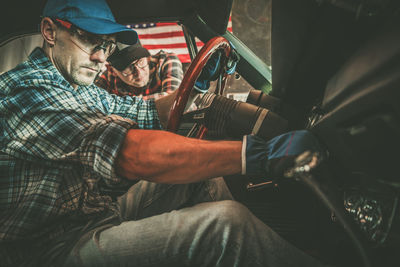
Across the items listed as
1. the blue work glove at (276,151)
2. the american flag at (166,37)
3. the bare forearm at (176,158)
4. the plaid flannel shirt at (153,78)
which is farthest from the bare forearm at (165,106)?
the american flag at (166,37)

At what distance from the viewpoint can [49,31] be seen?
115cm

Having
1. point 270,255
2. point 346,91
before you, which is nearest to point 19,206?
point 270,255

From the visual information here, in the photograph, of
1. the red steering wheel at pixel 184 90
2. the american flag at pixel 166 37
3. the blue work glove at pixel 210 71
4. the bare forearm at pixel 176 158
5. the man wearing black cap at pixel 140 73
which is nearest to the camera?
the bare forearm at pixel 176 158

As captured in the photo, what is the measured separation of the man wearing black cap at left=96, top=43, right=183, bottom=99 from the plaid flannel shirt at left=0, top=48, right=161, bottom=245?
5.73ft

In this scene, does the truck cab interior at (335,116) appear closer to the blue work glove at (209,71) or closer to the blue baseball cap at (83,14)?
the blue work glove at (209,71)

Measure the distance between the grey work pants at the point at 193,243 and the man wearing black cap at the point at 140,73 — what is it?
80.0 inches

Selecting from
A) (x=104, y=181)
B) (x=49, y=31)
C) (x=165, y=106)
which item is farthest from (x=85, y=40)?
(x=104, y=181)

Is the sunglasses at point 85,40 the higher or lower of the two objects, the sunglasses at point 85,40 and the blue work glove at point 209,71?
the higher

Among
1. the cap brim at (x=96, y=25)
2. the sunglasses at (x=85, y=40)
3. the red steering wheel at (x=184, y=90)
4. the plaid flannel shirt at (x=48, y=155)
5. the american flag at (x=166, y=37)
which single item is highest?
the american flag at (x=166, y=37)

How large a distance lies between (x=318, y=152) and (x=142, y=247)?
0.63 meters

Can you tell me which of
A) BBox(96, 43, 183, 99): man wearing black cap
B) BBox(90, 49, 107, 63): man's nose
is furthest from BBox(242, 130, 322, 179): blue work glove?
BBox(96, 43, 183, 99): man wearing black cap

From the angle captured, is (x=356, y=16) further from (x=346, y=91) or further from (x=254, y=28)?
(x=254, y=28)

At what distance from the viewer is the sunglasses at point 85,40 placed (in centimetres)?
113

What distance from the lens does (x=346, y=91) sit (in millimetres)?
577
